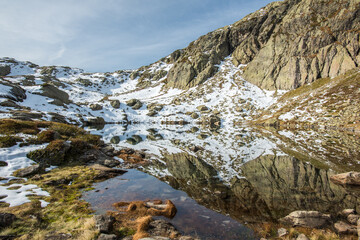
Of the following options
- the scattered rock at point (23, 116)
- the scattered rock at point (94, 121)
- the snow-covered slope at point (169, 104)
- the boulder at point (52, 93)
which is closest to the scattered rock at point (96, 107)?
the snow-covered slope at point (169, 104)

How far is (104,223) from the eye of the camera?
6.93 meters

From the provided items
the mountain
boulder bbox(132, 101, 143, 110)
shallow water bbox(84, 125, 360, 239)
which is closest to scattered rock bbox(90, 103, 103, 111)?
the mountain

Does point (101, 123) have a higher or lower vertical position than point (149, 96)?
lower

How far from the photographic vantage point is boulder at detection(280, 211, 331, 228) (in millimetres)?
7812

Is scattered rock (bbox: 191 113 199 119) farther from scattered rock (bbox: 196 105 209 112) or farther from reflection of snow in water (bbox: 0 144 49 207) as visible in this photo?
reflection of snow in water (bbox: 0 144 49 207)

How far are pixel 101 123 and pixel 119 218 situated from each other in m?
71.9

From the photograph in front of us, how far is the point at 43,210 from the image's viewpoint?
8094mm

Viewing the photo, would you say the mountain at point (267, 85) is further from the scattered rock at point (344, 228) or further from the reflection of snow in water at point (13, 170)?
the scattered rock at point (344, 228)

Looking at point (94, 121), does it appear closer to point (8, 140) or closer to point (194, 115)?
point (194, 115)

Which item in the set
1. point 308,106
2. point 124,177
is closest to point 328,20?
point 308,106

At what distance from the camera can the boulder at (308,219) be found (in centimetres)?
781

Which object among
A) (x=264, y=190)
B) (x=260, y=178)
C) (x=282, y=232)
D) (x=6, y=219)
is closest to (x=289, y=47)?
(x=260, y=178)

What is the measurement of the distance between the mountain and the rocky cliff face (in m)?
0.41

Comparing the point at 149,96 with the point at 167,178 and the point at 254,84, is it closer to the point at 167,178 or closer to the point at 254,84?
the point at 254,84
